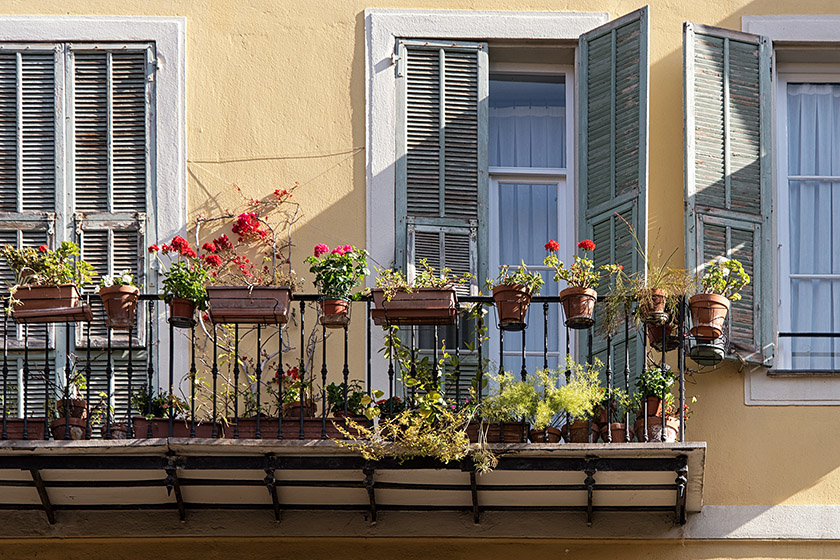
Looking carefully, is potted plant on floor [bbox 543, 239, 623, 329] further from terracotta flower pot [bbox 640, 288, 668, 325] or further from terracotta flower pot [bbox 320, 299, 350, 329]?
terracotta flower pot [bbox 320, 299, 350, 329]

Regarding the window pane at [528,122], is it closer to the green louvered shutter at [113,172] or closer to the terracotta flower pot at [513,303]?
the terracotta flower pot at [513,303]

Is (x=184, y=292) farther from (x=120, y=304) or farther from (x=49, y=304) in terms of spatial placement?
(x=49, y=304)

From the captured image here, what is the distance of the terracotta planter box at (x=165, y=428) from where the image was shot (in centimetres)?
927

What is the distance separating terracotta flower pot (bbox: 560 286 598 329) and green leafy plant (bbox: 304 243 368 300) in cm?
115

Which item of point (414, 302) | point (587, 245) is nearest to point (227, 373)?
point (414, 302)

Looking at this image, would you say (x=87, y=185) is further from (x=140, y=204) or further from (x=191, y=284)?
(x=191, y=284)

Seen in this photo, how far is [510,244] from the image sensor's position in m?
10.7

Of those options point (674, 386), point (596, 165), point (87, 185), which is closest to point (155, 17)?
point (87, 185)

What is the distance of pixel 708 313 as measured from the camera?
368 inches

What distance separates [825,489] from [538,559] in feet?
5.63

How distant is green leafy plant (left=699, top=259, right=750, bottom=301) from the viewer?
372 inches

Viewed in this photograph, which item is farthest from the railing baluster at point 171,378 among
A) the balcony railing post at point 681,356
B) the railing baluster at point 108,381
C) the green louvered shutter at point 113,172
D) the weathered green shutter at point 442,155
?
the balcony railing post at point 681,356

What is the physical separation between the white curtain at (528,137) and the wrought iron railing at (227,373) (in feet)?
3.64

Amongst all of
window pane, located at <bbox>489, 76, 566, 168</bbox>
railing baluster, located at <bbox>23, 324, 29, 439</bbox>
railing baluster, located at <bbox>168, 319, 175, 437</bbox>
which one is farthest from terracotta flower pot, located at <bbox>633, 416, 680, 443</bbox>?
railing baluster, located at <bbox>23, 324, 29, 439</bbox>
